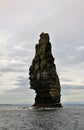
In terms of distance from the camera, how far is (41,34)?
12200cm

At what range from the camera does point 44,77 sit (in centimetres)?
11262

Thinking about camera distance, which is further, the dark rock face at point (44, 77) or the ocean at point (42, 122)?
the dark rock face at point (44, 77)

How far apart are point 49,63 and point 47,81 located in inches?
335

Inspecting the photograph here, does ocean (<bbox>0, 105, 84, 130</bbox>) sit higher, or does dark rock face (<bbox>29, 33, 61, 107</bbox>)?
dark rock face (<bbox>29, 33, 61, 107</bbox>)

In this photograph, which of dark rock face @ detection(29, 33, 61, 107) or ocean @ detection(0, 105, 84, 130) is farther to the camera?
dark rock face @ detection(29, 33, 61, 107)

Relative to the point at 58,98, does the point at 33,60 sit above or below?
above

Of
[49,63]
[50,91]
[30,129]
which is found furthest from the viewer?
[49,63]

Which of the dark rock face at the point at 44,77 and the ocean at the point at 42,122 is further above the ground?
the dark rock face at the point at 44,77

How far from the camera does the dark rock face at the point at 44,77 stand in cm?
11131

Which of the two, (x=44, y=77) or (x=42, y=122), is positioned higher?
(x=44, y=77)

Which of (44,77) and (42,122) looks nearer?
(42,122)

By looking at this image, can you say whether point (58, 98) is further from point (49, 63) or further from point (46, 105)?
point (49, 63)

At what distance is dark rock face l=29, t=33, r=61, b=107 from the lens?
11131 centimetres

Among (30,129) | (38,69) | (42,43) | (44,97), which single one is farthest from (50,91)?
(30,129)
